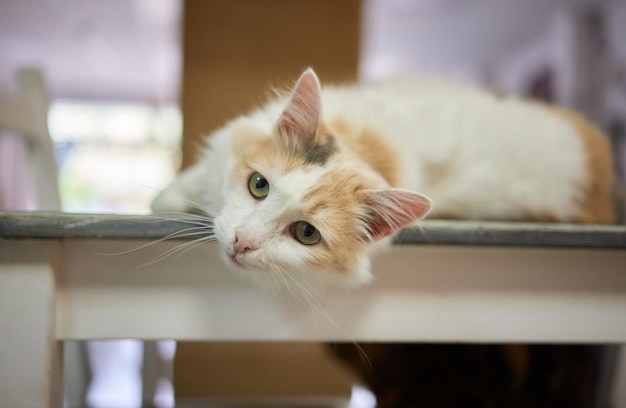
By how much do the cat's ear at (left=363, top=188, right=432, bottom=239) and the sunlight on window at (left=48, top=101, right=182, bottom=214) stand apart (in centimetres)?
622

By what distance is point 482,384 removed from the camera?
53.5 inches

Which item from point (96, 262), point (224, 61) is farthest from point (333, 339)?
point (224, 61)

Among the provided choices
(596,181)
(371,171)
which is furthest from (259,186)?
(596,181)

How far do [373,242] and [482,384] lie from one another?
839 millimetres

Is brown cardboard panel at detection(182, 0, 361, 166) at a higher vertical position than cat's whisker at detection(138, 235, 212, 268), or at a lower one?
higher

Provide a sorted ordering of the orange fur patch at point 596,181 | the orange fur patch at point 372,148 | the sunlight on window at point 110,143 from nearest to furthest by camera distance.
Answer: the orange fur patch at point 372,148 < the orange fur patch at point 596,181 < the sunlight on window at point 110,143

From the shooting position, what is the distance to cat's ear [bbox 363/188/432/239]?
28.2 inches

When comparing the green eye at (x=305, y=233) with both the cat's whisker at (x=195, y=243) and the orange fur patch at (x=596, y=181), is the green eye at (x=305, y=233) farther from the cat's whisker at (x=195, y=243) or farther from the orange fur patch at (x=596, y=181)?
the orange fur patch at (x=596, y=181)

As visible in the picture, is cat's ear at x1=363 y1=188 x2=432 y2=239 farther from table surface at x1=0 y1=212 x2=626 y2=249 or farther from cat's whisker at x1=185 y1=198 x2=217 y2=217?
cat's whisker at x1=185 y1=198 x2=217 y2=217

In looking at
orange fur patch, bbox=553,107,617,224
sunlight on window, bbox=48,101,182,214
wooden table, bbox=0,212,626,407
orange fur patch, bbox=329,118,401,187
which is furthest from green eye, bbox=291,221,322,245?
sunlight on window, bbox=48,101,182,214

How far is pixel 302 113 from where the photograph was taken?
79 cm

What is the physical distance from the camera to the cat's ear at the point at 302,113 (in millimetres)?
748

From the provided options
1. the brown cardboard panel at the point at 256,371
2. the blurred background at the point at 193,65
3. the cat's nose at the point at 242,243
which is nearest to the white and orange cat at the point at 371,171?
the cat's nose at the point at 242,243

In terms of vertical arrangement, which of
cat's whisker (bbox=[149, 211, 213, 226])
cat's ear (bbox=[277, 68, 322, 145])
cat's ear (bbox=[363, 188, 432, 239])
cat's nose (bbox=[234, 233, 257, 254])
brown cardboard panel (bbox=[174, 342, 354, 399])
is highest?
cat's ear (bbox=[277, 68, 322, 145])
